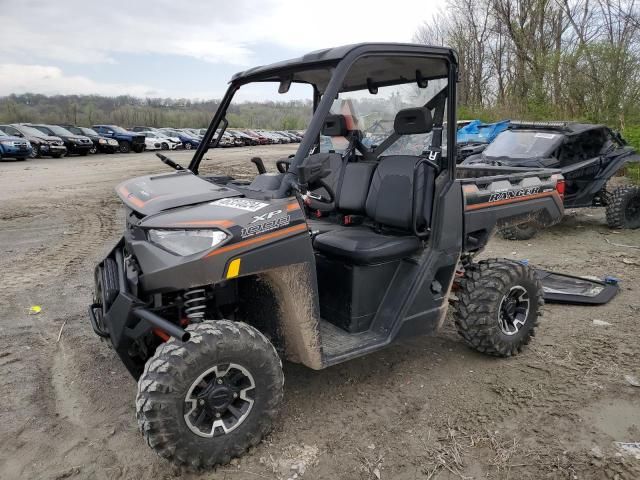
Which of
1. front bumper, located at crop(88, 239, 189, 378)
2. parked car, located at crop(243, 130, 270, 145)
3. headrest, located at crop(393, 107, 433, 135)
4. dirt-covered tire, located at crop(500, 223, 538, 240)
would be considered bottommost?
parked car, located at crop(243, 130, 270, 145)

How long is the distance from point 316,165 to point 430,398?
67.4 inches

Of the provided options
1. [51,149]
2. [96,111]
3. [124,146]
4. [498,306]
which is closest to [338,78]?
[498,306]

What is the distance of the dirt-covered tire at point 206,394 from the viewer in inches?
96.8

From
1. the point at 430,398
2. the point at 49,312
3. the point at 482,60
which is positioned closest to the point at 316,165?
the point at 430,398

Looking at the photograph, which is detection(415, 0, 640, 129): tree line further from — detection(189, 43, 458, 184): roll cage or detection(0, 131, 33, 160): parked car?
detection(0, 131, 33, 160): parked car

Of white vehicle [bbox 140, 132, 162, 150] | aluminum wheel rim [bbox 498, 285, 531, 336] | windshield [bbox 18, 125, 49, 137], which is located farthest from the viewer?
white vehicle [bbox 140, 132, 162, 150]

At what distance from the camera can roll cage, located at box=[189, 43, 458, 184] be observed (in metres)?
2.94

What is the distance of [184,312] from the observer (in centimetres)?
289

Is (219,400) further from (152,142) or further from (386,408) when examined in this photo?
(152,142)

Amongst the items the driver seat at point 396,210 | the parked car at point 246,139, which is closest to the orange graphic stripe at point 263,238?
the driver seat at point 396,210

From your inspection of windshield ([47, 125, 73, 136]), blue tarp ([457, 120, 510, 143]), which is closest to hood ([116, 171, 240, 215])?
blue tarp ([457, 120, 510, 143])

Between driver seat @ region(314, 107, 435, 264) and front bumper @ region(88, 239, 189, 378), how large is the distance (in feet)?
4.25

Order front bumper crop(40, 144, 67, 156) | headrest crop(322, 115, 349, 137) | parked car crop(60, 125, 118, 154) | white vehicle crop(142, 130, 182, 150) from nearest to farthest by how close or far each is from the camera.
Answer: headrest crop(322, 115, 349, 137) < front bumper crop(40, 144, 67, 156) < parked car crop(60, 125, 118, 154) < white vehicle crop(142, 130, 182, 150)

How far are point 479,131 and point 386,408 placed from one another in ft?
47.2
